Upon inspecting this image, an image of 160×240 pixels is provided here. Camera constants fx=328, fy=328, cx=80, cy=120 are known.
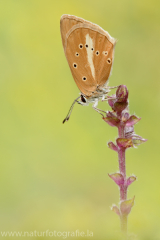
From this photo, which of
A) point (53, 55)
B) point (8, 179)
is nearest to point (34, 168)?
point (8, 179)

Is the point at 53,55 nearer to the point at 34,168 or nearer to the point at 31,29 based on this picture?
the point at 31,29

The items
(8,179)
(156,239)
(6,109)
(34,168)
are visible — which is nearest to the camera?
(156,239)

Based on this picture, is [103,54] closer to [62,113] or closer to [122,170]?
[122,170]

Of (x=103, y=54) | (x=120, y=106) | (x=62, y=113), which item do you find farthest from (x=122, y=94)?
(x=62, y=113)

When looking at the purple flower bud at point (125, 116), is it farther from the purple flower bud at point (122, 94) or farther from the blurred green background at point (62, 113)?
the blurred green background at point (62, 113)

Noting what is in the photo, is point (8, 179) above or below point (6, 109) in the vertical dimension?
below

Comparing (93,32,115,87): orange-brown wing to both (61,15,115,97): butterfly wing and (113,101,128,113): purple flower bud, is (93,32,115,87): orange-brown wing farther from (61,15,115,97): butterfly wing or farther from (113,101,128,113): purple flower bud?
(113,101,128,113): purple flower bud

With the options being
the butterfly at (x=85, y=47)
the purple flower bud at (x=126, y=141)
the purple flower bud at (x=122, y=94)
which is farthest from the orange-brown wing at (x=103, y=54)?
the purple flower bud at (x=126, y=141)
